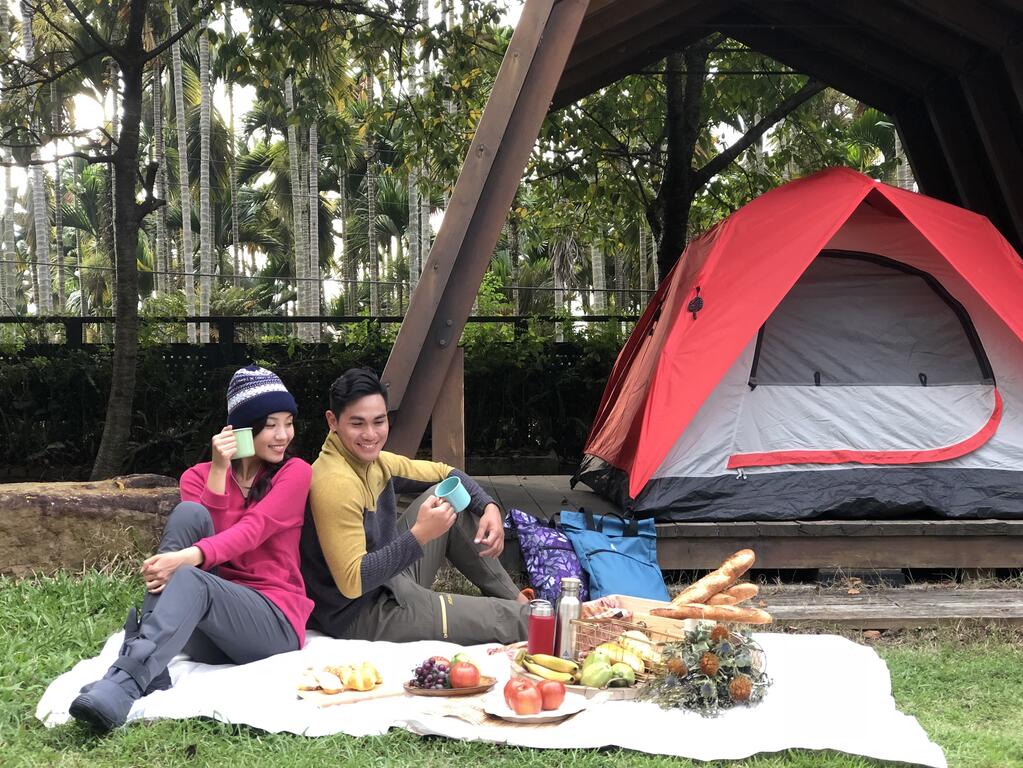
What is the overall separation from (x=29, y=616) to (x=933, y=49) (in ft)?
20.9

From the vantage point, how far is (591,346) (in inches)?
347

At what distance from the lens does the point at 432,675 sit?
10.9 feet

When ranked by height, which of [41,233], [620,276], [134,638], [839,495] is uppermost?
[41,233]

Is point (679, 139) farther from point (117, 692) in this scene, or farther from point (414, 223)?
point (414, 223)

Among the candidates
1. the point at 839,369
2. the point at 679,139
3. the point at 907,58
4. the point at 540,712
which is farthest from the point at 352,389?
the point at 679,139

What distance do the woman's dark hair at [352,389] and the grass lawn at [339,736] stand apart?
1.25m

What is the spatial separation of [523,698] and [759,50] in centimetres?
564

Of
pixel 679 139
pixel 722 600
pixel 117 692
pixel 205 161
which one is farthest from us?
pixel 205 161

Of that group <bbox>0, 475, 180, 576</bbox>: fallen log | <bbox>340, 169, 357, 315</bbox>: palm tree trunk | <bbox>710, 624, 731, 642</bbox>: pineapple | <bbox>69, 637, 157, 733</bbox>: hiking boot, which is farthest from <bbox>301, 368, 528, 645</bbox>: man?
<bbox>340, 169, 357, 315</bbox>: palm tree trunk

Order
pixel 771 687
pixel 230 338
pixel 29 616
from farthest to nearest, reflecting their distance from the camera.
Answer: pixel 230 338
pixel 29 616
pixel 771 687

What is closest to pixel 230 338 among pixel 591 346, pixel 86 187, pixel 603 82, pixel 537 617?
pixel 591 346

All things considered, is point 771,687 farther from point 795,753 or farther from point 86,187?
point 86,187

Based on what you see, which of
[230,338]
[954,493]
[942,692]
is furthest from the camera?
[230,338]

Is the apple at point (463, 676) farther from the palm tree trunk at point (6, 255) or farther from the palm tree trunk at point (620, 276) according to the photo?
the palm tree trunk at point (620, 276)
